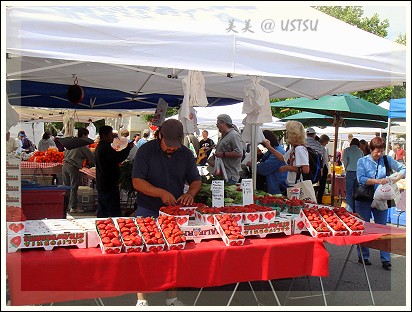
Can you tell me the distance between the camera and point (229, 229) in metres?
3.97

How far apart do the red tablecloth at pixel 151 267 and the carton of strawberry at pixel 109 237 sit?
58 mm

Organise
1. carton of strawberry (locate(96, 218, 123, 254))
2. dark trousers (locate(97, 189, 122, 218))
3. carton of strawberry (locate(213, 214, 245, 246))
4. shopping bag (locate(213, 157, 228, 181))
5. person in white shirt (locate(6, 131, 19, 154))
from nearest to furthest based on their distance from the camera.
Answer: carton of strawberry (locate(96, 218, 123, 254)) → carton of strawberry (locate(213, 214, 245, 246)) → person in white shirt (locate(6, 131, 19, 154)) → shopping bag (locate(213, 157, 228, 181)) → dark trousers (locate(97, 189, 122, 218))

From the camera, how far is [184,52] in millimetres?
3891

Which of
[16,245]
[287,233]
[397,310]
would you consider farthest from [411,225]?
[16,245]

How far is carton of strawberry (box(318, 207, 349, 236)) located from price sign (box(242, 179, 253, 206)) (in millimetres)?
672

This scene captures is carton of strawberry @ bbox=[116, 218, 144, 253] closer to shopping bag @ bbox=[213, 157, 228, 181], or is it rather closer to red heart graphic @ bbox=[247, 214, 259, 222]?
red heart graphic @ bbox=[247, 214, 259, 222]

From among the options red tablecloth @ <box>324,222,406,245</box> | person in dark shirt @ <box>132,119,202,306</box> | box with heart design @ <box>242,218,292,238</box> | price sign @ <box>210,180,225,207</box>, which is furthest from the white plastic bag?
person in dark shirt @ <box>132,119,202,306</box>

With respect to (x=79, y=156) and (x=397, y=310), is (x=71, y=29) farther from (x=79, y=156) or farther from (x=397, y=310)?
(x=79, y=156)

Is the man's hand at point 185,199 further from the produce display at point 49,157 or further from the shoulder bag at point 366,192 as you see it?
the produce display at point 49,157

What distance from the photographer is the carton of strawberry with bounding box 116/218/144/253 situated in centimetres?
356

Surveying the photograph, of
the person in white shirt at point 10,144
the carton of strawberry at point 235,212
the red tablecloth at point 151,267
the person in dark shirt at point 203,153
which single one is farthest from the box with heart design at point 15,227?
the person in dark shirt at point 203,153

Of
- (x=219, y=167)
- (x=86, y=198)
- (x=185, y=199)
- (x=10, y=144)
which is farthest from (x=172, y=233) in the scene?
(x=86, y=198)

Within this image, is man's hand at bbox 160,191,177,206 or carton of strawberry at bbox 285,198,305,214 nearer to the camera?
man's hand at bbox 160,191,177,206

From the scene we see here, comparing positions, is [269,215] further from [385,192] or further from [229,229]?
[385,192]
